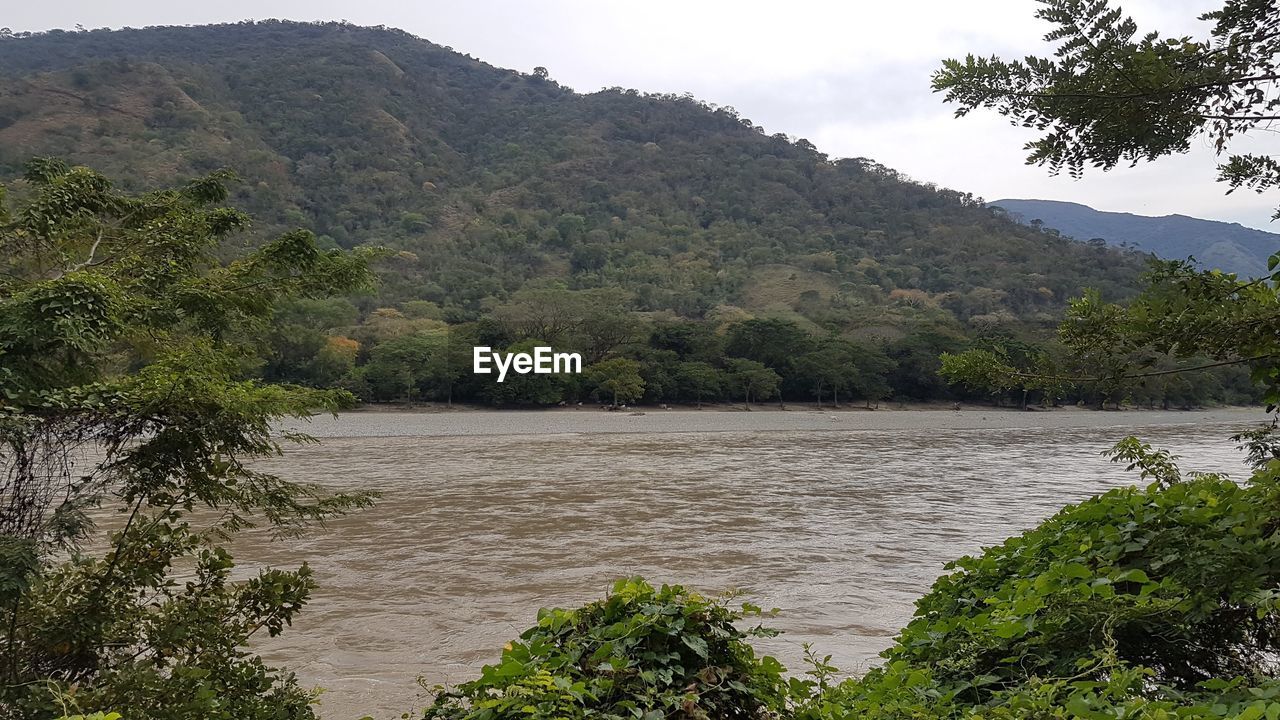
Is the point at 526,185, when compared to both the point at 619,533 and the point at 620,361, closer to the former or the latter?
the point at 620,361

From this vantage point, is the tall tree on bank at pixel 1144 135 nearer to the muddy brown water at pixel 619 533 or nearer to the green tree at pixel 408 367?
the muddy brown water at pixel 619 533

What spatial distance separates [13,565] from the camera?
2.85m

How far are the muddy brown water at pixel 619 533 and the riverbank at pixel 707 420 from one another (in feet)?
22.2

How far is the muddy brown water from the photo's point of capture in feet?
22.9

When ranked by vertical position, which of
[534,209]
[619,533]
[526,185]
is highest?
[526,185]

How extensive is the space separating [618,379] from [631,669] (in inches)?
1981

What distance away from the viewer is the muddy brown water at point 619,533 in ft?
22.9

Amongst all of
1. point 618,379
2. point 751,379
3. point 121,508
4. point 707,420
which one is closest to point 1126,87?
point 121,508

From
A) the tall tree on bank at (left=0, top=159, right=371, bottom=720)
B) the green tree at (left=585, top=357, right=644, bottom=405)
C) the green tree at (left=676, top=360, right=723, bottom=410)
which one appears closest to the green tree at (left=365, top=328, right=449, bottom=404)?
the green tree at (left=585, top=357, right=644, bottom=405)

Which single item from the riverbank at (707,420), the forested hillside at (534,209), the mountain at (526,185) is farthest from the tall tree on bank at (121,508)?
the mountain at (526,185)

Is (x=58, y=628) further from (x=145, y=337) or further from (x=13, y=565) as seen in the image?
(x=145, y=337)

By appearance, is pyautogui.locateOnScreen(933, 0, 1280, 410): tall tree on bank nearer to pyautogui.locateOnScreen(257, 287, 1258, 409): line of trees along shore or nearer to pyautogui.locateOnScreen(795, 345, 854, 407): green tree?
pyautogui.locateOnScreen(257, 287, 1258, 409): line of trees along shore

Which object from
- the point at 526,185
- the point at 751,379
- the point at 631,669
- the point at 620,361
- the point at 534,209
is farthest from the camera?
the point at 526,185

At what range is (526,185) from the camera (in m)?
135
